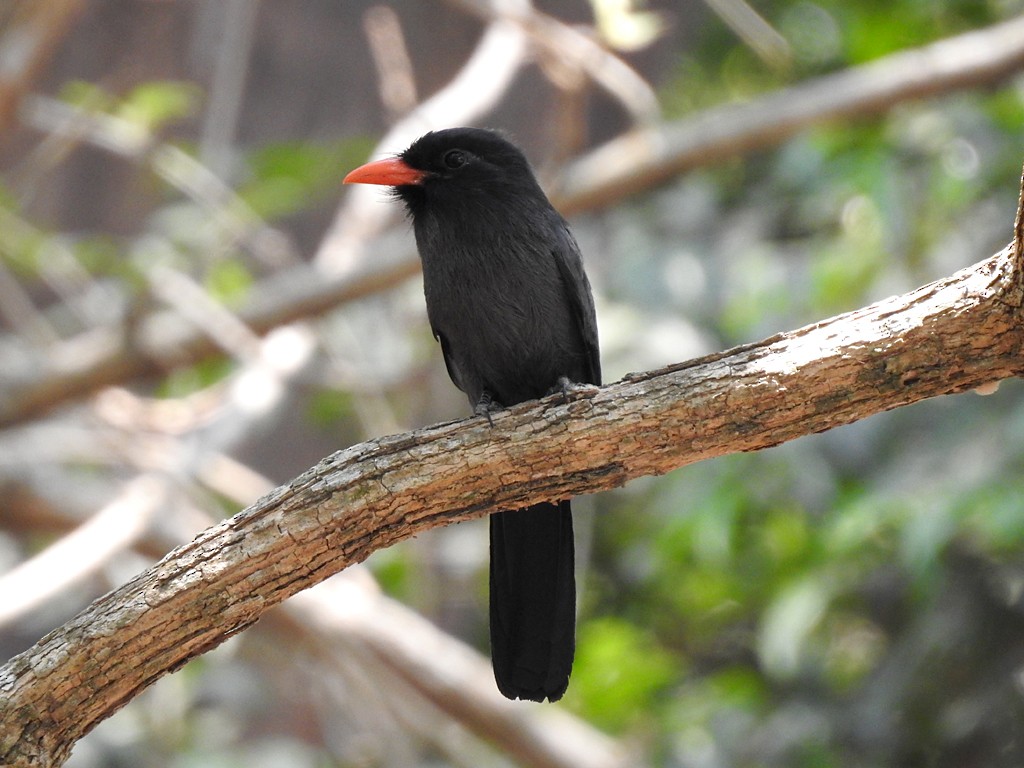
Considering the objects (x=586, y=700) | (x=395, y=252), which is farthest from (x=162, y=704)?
(x=395, y=252)

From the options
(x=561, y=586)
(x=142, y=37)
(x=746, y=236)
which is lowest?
(x=561, y=586)

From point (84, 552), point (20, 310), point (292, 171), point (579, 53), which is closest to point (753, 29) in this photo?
point (579, 53)

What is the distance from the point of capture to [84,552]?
18.0ft

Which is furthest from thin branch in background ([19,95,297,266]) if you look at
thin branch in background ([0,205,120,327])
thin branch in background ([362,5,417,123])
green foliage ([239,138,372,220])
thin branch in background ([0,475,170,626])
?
thin branch in background ([0,475,170,626])

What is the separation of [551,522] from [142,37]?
8686mm

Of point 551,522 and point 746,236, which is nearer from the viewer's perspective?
point 551,522

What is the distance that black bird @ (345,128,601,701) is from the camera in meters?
3.68

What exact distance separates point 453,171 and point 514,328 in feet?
2.18

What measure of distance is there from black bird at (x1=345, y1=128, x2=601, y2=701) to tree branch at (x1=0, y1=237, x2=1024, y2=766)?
669 mm

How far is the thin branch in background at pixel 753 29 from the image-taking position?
4.93 meters

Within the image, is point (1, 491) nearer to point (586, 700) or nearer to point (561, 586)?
point (586, 700)

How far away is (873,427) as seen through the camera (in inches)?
230

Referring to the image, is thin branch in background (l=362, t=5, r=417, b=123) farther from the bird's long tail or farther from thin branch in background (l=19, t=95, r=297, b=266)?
the bird's long tail

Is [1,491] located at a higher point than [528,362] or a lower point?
higher
